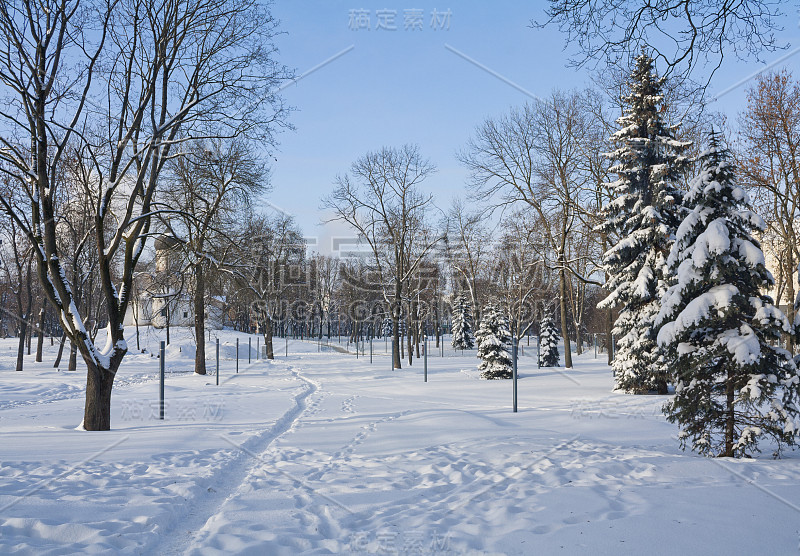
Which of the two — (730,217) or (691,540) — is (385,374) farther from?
(691,540)

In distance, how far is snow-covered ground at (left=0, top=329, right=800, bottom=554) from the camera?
14.3 feet

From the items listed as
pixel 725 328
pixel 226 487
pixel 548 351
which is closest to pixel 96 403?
pixel 226 487

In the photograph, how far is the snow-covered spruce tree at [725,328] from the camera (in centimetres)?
667

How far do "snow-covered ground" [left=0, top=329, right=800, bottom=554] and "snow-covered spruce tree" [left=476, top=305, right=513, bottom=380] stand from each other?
10416mm

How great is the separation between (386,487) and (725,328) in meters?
5.16

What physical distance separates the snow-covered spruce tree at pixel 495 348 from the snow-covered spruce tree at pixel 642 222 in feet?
22.3

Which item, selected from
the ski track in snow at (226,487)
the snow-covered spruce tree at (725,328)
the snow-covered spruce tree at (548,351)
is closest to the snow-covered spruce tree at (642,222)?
the snow-covered spruce tree at (725,328)

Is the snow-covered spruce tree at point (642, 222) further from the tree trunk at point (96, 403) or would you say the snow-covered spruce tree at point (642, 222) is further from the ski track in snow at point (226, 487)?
the tree trunk at point (96, 403)

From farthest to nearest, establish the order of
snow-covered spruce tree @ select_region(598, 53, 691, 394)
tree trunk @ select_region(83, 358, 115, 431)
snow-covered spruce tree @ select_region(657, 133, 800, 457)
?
snow-covered spruce tree @ select_region(598, 53, 691, 394) < tree trunk @ select_region(83, 358, 115, 431) < snow-covered spruce tree @ select_region(657, 133, 800, 457)

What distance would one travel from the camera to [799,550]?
13.0ft

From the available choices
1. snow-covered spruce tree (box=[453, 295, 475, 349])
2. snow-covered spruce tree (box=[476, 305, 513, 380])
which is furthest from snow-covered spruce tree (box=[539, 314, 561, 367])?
snow-covered spruce tree (box=[453, 295, 475, 349])

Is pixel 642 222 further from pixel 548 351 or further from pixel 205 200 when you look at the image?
pixel 548 351

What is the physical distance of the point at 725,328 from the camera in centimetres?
716

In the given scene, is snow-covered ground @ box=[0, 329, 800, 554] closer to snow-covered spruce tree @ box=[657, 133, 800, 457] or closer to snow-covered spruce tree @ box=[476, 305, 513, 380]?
snow-covered spruce tree @ box=[657, 133, 800, 457]
